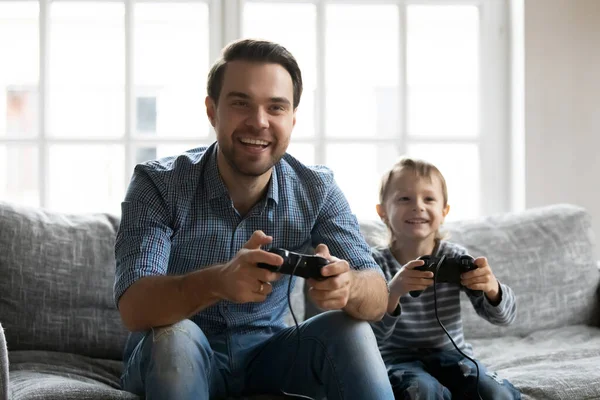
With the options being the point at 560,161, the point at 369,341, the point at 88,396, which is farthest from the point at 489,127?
the point at 88,396

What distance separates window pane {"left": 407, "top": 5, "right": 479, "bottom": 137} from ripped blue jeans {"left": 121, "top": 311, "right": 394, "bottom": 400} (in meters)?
1.49

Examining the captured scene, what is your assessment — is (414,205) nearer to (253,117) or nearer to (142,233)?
(253,117)

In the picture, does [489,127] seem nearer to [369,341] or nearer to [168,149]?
[168,149]

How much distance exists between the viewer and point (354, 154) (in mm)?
3197

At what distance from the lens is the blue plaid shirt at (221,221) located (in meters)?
1.88

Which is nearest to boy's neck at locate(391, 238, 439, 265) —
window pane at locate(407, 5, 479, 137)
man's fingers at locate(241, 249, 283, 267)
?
man's fingers at locate(241, 249, 283, 267)

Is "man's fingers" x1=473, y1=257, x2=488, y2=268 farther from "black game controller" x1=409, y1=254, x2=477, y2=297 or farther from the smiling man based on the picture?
the smiling man

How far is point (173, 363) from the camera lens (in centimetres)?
159

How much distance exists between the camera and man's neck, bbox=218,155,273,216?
1.98 m

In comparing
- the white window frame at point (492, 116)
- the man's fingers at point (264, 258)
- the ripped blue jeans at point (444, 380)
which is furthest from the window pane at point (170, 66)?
the man's fingers at point (264, 258)

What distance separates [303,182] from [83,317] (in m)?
0.71

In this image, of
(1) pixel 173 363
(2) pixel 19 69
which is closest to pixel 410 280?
(1) pixel 173 363

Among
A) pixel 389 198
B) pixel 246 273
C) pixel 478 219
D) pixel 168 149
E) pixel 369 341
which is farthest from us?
pixel 168 149

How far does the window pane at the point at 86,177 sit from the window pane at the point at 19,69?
Answer: 5.9 inches
